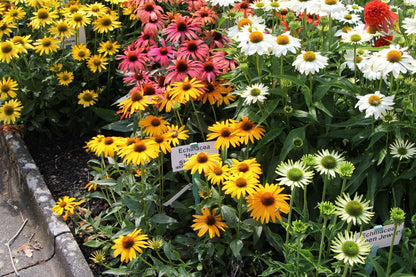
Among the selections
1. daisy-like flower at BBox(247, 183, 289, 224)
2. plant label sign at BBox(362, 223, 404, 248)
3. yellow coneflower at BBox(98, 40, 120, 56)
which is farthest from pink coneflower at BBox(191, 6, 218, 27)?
plant label sign at BBox(362, 223, 404, 248)

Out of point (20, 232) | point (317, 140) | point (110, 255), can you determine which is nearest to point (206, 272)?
point (110, 255)

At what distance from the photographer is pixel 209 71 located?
9.05 ft

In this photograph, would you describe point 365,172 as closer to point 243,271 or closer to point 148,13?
point 243,271

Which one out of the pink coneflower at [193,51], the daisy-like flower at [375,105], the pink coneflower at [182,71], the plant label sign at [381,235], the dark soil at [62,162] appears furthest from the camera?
the dark soil at [62,162]

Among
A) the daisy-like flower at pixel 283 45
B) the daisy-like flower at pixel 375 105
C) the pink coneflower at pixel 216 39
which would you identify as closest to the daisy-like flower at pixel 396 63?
the daisy-like flower at pixel 375 105

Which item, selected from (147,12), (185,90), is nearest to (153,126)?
(185,90)

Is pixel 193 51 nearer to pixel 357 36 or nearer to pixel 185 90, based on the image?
pixel 185 90

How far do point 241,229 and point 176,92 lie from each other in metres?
0.76

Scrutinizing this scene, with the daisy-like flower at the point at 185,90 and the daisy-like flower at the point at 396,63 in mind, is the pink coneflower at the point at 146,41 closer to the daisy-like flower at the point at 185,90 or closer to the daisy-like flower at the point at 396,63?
the daisy-like flower at the point at 185,90

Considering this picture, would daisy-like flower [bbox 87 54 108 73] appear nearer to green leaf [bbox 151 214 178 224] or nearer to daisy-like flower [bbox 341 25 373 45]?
green leaf [bbox 151 214 178 224]

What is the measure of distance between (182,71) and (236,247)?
1.01m

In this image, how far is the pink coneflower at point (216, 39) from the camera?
10.0ft

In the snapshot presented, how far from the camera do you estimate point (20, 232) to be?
3102 mm

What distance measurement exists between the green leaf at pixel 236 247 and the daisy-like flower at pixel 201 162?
14.1 inches
